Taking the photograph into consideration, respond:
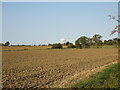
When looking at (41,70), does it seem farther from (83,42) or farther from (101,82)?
(83,42)

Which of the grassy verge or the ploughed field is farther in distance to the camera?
the ploughed field

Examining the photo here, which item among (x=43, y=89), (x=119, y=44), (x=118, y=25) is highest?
(x=118, y=25)

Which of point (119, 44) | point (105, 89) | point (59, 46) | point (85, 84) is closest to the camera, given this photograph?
point (105, 89)

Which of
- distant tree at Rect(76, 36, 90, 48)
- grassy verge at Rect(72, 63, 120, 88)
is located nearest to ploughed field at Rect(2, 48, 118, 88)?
grassy verge at Rect(72, 63, 120, 88)

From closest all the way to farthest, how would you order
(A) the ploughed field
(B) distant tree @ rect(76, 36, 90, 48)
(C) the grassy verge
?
(C) the grassy verge, (A) the ploughed field, (B) distant tree @ rect(76, 36, 90, 48)

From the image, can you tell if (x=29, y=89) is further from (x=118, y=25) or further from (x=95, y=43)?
(x=95, y=43)

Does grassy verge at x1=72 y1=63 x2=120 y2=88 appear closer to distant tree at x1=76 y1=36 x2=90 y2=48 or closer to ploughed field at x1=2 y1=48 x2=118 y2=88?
ploughed field at x1=2 y1=48 x2=118 y2=88

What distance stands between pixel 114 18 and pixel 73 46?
103084 millimetres

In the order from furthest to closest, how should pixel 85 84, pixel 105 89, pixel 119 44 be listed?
pixel 119 44 < pixel 85 84 < pixel 105 89

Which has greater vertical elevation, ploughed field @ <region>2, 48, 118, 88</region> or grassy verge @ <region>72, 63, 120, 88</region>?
grassy verge @ <region>72, 63, 120, 88</region>

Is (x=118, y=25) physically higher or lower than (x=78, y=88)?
higher

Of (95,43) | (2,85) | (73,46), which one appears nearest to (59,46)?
(73,46)

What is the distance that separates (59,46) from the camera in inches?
3907

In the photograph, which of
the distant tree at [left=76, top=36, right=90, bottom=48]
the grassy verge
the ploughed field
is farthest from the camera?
the distant tree at [left=76, top=36, right=90, bottom=48]
